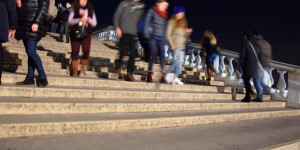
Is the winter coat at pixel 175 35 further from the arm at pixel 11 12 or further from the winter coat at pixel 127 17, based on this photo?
the arm at pixel 11 12

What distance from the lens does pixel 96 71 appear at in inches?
320

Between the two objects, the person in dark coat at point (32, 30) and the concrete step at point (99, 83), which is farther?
the concrete step at point (99, 83)

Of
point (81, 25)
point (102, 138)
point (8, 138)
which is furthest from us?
point (81, 25)

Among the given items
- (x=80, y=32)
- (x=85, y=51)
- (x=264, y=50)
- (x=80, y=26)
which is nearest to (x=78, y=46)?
(x=85, y=51)

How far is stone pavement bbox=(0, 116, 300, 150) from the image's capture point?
3480 mm

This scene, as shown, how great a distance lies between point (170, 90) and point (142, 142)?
11.8ft

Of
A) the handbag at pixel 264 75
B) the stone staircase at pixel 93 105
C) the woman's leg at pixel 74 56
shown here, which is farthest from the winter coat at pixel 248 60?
the woman's leg at pixel 74 56

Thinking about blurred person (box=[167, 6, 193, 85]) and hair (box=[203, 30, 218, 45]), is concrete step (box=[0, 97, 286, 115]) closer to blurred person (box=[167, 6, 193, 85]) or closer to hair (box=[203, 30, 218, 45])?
blurred person (box=[167, 6, 193, 85])

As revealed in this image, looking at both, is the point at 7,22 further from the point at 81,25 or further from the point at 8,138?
the point at 81,25

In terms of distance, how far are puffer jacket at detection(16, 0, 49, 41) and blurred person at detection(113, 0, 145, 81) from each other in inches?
90.1

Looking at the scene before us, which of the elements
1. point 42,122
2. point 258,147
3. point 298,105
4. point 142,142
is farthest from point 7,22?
point 298,105

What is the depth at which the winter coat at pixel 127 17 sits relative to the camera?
7359 mm

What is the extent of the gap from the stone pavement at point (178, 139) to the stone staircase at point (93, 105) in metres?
0.14

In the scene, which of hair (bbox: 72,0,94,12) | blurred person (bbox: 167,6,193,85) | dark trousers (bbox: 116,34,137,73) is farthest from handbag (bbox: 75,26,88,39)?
blurred person (bbox: 167,6,193,85)
